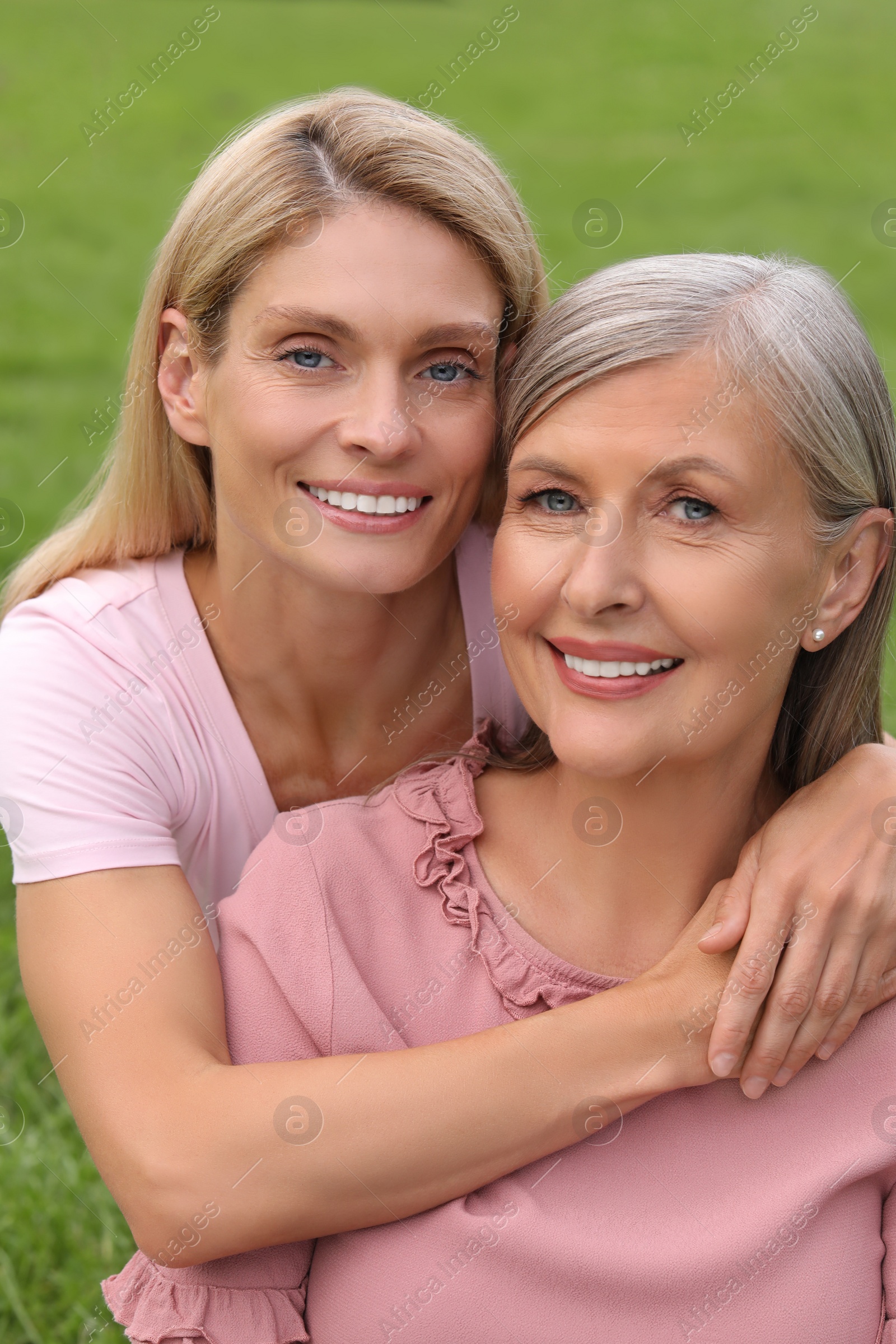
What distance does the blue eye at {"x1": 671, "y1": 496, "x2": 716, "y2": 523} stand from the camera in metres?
2.23

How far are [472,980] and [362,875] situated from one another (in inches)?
9.9

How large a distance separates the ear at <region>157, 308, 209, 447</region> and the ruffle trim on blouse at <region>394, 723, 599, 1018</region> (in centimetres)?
103

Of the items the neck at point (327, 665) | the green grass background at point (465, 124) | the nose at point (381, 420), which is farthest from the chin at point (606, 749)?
the green grass background at point (465, 124)

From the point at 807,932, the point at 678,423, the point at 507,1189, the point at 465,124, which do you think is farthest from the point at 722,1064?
the point at 465,124

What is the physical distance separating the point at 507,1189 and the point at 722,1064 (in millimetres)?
389

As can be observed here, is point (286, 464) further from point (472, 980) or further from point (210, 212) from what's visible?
point (472, 980)

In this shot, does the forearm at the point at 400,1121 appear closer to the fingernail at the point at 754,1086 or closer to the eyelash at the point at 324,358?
the fingernail at the point at 754,1086

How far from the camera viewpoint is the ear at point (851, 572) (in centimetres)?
238

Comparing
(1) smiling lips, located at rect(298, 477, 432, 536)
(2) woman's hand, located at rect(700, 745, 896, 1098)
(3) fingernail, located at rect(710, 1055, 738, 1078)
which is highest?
(1) smiling lips, located at rect(298, 477, 432, 536)

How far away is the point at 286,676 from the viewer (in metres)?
3.39

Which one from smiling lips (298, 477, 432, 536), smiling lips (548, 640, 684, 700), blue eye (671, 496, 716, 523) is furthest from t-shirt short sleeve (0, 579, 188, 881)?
blue eye (671, 496, 716, 523)

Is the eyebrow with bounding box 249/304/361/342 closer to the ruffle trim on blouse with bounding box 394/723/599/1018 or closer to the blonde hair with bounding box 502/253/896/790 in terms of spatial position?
the blonde hair with bounding box 502/253/896/790

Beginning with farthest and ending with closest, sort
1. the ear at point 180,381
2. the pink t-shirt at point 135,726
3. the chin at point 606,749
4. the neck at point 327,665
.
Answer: the neck at point 327,665 < the ear at point 180,381 < the pink t-shirt at point 135,726 < the chin at point 606,749

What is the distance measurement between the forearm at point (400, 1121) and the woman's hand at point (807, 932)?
11cm
